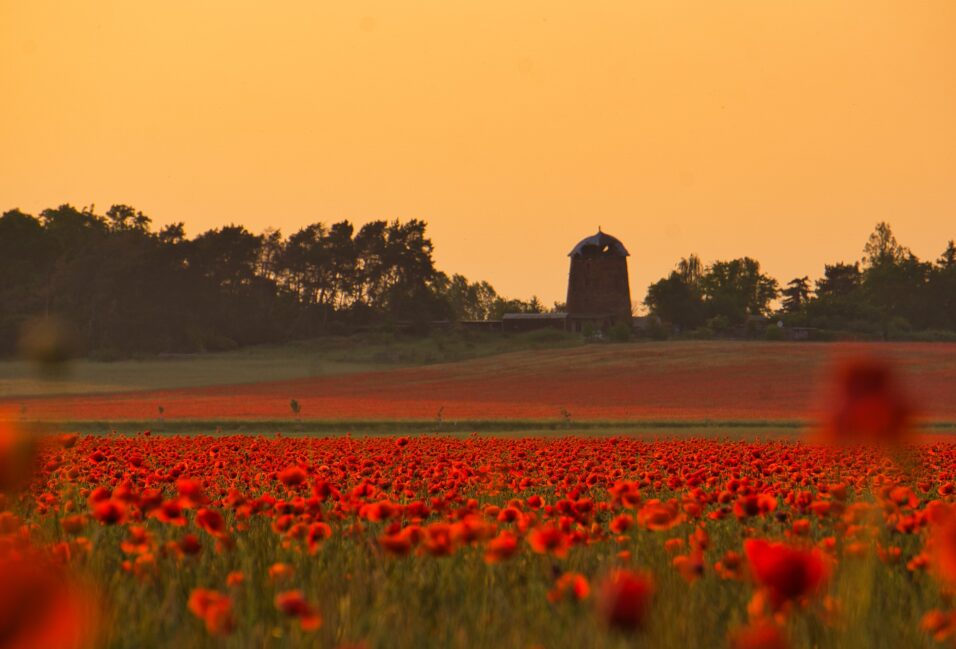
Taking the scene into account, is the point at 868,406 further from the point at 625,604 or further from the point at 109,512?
the point at 109,512

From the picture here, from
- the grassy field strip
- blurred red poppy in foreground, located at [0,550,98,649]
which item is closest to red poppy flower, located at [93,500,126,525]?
blurred red poppy in foreground, located at [0,550,98,649]

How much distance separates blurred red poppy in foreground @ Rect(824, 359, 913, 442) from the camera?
3369 mm

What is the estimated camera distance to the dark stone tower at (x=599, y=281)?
380ft

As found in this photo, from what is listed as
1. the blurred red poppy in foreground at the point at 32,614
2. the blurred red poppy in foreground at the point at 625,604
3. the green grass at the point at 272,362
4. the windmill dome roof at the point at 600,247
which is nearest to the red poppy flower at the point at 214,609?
the blurred red poppy in foreground at the point at 32,614

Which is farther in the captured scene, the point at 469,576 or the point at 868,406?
the point at 469,576

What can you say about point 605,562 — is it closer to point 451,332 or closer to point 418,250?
point 451,332

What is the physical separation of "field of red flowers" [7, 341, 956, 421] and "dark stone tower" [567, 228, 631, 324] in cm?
2813

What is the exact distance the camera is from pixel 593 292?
116562mm

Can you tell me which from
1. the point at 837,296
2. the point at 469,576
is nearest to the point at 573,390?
the point at 469,576

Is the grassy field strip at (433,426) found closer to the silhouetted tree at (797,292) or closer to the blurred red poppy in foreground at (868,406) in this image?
the blurred red poppy in foreground at (868,406)

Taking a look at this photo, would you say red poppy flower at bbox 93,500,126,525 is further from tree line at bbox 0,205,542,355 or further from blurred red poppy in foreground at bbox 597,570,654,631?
tree line at bbox 0,205,542,355

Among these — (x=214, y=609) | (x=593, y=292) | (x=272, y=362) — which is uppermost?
(x=593, y=292)

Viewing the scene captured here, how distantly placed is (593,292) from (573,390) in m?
57.5

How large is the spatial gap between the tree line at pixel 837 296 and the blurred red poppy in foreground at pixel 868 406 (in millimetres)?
95622
